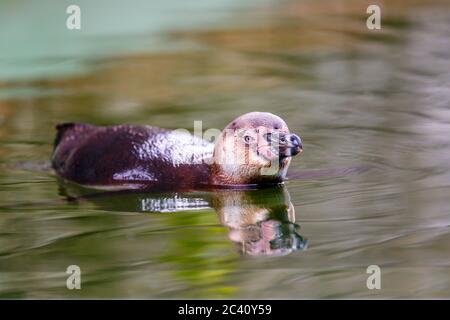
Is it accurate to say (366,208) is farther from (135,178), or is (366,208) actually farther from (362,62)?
(362,62)

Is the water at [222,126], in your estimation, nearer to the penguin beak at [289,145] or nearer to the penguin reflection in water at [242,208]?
the penguin reflection in water at [242,208]

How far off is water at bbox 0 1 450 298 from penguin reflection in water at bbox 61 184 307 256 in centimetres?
2

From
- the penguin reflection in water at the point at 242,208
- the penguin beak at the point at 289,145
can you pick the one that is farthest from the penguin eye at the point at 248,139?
the penguin reflection in water at the point at 242,208

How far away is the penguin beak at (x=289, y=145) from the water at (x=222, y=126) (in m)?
0.24

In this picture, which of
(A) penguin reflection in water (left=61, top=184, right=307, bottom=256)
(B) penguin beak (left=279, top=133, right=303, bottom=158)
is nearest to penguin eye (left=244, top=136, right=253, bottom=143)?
(B) penguin beak (left=279, top=133, right=303, bottom=158)

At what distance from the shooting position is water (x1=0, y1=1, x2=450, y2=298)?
605cm

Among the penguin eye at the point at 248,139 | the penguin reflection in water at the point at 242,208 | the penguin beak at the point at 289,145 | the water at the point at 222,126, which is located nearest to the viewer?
the water at the point at 222,126

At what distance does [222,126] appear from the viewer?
9016 mm

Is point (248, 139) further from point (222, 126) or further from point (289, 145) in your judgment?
point (222, 126)

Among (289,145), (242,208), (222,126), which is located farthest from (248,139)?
(222,126)

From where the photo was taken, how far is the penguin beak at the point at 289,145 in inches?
294

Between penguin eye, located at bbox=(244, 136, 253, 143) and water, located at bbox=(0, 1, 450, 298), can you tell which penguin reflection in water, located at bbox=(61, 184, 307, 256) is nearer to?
water, located at bbox=(0, 1, 450, 298)

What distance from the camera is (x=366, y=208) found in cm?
705

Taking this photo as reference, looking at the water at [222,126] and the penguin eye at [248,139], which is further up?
the penguin eye at [248,139]
